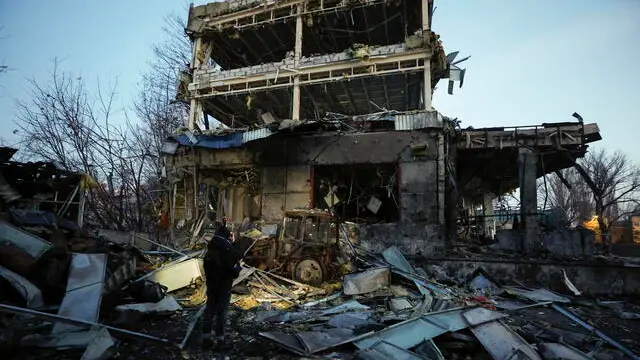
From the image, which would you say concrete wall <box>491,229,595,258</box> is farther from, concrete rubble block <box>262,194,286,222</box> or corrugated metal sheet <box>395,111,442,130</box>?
concrete rubble block <box>262,194,286,222</box>

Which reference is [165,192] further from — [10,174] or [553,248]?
[553,248]

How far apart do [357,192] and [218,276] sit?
10111mm

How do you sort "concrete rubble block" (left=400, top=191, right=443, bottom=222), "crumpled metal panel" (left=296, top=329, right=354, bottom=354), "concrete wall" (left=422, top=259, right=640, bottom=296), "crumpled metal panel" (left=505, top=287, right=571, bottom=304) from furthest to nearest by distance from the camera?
"concrete rubble block" (left=400, top=191, right=443, bottom=222), "concrete wall" (left=422, top=259, right=640, bottom=296), "crumpled metal panel" (left=505, top=287, right=571, bottom=304), "crumpled metal panel" (left=296, top=329, right=354, bottom=354)

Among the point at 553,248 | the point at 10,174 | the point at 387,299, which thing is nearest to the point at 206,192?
the point at 10,174

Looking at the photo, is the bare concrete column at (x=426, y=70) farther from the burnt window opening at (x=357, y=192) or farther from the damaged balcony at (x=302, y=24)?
the burnt window opening at (x=357, y=192)

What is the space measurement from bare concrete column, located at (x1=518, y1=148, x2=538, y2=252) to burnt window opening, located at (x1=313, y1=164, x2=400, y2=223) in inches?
171

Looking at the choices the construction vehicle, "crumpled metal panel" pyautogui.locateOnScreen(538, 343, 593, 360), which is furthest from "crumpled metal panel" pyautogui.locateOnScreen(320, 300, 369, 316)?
"crumpled metal panel" pyautogui.locateOnScreen(538, 343, 593, 360)

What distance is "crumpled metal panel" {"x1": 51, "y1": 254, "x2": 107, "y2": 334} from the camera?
16.3ft

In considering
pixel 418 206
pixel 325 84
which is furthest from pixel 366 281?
pixel 325 84

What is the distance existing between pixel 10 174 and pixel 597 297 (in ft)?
56.3

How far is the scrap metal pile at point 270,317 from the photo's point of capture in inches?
181

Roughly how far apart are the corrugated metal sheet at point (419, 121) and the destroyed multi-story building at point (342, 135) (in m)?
0.03

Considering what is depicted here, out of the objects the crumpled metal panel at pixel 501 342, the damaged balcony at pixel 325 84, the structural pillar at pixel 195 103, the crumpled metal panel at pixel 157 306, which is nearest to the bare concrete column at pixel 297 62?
the damaged balcony at pixel 325 84

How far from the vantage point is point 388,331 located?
523cm
